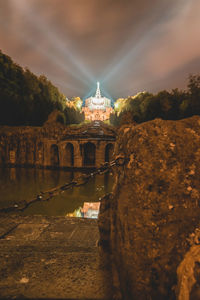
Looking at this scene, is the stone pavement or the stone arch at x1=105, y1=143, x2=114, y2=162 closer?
the stone pavement

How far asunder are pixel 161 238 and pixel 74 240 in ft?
8.75

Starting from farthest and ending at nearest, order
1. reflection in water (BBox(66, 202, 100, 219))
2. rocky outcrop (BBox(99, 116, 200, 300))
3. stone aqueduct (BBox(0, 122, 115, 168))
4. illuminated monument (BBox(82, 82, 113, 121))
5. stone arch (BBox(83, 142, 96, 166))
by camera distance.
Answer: illuminated monument (BBox(82, 82, 113, 121))
stone arch (BBox(83, 142, 96, 166))
stone aqueduct (BBox(0, 122, 115, 168))
reflection in water (BBox(66, 202, 100, 219))
rocky outcrop (BBox(99, 116, 200, 300))

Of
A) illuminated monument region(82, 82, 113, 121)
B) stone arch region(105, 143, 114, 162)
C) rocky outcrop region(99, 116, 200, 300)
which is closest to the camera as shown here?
rocky outcrop region(99, 116, 200, 300)

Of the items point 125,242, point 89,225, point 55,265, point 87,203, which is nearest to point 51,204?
point 87,203

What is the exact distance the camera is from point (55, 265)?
2.44 m

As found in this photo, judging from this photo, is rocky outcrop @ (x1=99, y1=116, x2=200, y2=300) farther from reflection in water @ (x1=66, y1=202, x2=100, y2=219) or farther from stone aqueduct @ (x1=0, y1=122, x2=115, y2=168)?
stone aqueduct @ (x1=0, y1=122, x2=115, y2=168)

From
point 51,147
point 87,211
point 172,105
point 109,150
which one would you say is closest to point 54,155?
point 51,147

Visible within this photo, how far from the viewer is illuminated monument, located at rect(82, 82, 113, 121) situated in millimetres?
109688

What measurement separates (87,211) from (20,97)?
98.6 feet

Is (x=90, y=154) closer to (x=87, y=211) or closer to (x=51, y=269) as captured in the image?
(x=87, y=211)

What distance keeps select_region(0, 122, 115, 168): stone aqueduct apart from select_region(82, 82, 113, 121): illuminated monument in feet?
268

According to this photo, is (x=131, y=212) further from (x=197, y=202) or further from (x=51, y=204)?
(x=51, y=204)

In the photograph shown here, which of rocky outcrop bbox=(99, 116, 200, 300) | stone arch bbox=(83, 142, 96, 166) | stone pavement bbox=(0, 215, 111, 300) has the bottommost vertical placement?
stone arch bbox=(83, 142, 96, 166)

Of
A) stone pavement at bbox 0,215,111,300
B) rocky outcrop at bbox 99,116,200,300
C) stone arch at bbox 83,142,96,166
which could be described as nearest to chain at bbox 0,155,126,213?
rocky outcrop at bbox 99,116,200,300
